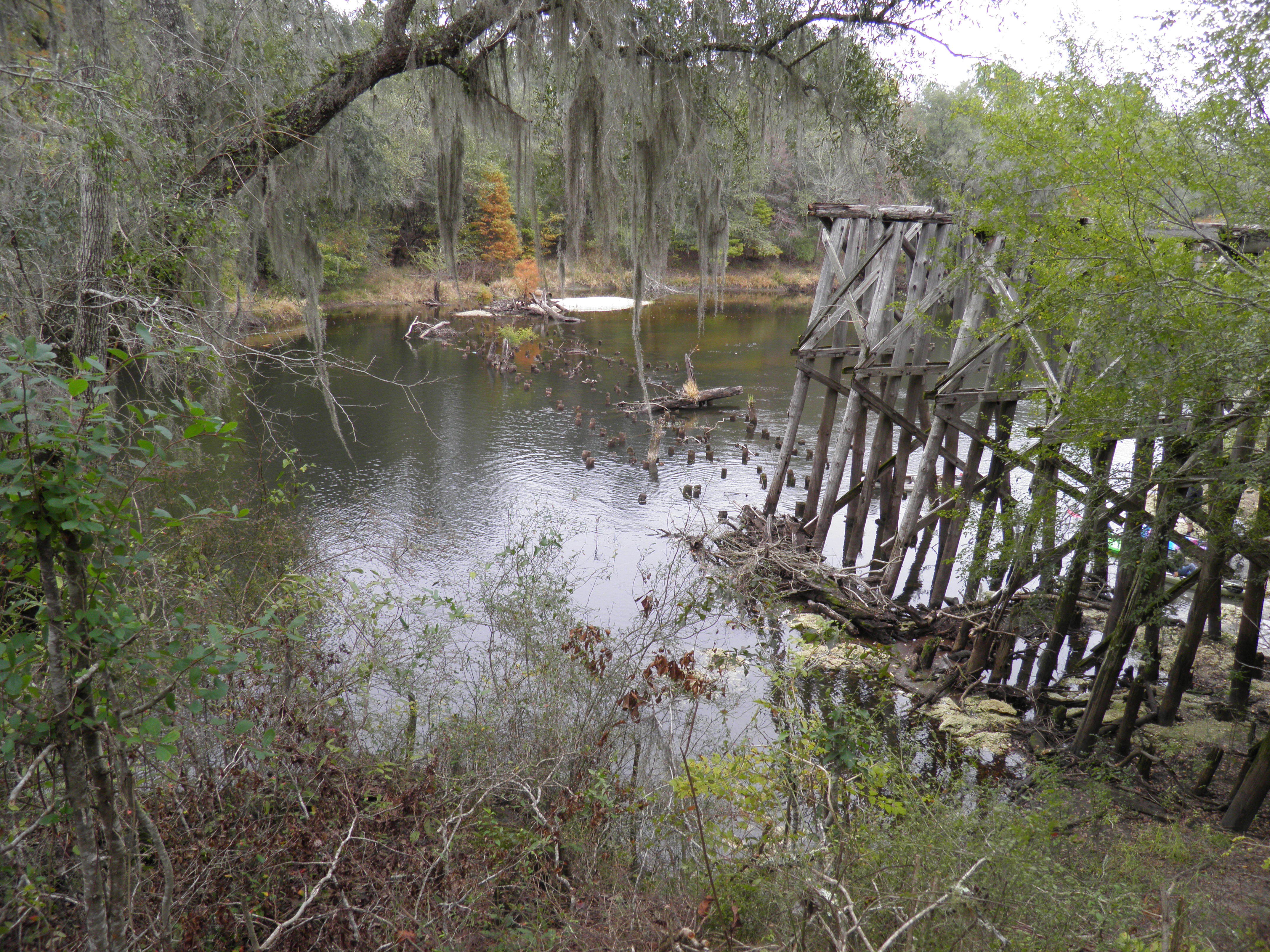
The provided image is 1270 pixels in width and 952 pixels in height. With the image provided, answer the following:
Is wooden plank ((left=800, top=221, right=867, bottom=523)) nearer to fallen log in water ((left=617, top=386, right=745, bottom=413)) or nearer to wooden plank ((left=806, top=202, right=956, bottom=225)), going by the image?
wooden plank ((left=806, top=202, right=956, bottom=225))

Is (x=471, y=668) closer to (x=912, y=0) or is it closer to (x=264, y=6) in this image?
(x=264, y=6)

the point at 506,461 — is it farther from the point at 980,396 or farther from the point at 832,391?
the point at 980,396

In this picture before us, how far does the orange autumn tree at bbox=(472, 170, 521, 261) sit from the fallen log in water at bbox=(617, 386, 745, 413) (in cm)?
1464

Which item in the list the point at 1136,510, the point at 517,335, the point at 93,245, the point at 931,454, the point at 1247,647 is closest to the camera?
the point at 93,245

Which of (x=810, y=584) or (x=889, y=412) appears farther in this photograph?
(x=810, y=584)

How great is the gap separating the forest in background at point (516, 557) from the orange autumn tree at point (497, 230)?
2433cm

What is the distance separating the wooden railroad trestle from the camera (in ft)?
19.5

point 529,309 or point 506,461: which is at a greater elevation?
point 529,309

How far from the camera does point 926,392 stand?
312 inches

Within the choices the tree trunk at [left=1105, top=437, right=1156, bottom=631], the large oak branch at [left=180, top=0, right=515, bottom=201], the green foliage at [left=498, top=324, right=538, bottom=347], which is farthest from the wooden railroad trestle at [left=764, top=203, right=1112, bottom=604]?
the green foliage at [left=498, top=324, right=538, bottom=347]

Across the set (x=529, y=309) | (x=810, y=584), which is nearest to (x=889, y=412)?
(x=810, y=584)

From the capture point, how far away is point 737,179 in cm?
715

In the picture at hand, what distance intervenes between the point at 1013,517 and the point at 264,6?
267 inches

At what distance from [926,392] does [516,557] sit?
459 centimetres
